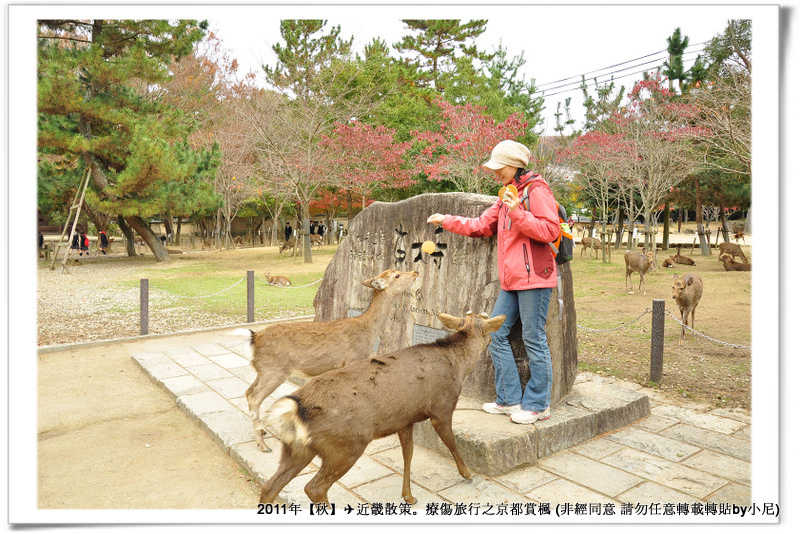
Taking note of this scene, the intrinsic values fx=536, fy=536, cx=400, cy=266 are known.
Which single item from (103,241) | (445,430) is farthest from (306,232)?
(445,430)

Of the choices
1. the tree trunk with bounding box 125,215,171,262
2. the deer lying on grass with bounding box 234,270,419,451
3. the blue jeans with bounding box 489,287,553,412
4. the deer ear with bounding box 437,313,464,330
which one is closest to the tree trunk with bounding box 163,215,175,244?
the tree trunk with bounding box 125,215,171,262

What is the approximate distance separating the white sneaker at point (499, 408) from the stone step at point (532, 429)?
2.1 inches

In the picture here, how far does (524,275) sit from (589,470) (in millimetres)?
1417

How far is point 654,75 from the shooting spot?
19391 mm

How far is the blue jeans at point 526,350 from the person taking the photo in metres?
3.77

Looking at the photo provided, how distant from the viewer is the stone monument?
4383 millimetres

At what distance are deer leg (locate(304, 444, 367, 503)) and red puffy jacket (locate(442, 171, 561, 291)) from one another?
1.66 m

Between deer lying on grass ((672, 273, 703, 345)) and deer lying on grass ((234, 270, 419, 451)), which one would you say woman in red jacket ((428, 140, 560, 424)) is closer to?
deer lying on grass ((234, 270, 419, 451))

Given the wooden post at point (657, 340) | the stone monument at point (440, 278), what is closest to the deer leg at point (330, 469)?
the stone monument at point (440, 278)

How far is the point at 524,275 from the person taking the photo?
370 centimetres

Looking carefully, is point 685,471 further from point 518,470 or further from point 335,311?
point 335,311

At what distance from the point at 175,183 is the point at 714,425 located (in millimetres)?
18201

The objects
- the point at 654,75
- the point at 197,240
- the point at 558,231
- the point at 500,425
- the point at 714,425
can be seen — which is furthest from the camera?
the point at 197,240

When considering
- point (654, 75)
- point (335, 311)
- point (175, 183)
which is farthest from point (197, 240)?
point (335, 311)
